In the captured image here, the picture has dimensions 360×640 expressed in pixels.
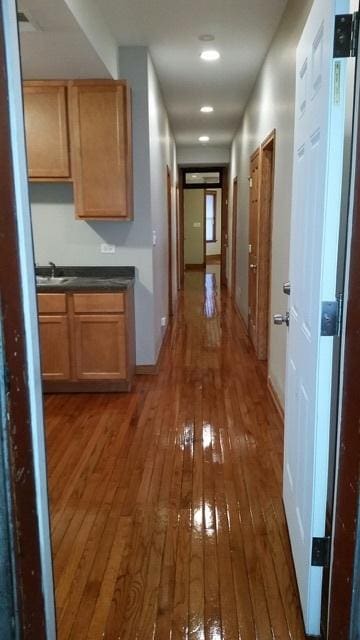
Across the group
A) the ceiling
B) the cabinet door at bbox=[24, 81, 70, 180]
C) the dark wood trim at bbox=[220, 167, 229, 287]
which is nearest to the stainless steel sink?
the cabinet door at bbox=[24, 81, 70, 180]

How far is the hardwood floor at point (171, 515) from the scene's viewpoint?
5.66 ft

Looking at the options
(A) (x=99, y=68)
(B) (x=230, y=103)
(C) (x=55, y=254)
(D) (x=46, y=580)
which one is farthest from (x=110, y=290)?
(B) (x=230, y=103)

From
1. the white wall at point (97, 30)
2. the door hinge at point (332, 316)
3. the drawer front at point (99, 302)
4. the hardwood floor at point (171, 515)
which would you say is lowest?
the hardwood floor at point (171, 515)

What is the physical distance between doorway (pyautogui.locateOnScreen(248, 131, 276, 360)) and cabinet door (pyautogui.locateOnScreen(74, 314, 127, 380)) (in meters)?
1.44

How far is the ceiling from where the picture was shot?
9.99 feet

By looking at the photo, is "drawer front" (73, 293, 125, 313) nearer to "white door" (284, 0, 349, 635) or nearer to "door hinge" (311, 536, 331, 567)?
"white door" (284, 0, 349, 635)

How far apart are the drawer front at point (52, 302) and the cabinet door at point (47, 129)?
950mm

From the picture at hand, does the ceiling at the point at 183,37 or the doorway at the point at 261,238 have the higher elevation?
the ceiling at the point at 183,37

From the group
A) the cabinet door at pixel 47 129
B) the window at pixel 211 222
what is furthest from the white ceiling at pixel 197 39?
the window at pixel 211 222

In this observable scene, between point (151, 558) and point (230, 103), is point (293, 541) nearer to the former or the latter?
point (151, 558)

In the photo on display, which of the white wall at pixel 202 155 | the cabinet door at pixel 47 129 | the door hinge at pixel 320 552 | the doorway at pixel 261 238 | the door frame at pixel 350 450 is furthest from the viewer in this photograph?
the white wall at pixel 202 155

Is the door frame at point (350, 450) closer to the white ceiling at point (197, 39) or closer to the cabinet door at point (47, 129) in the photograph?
the white ceiling at point (197, 39)

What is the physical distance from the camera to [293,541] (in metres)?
1.91

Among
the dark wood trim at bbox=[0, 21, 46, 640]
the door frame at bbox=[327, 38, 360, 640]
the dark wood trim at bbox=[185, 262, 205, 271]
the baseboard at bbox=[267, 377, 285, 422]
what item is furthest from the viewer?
the dark wood trim at bbox=[185, 262, 205, 271]
